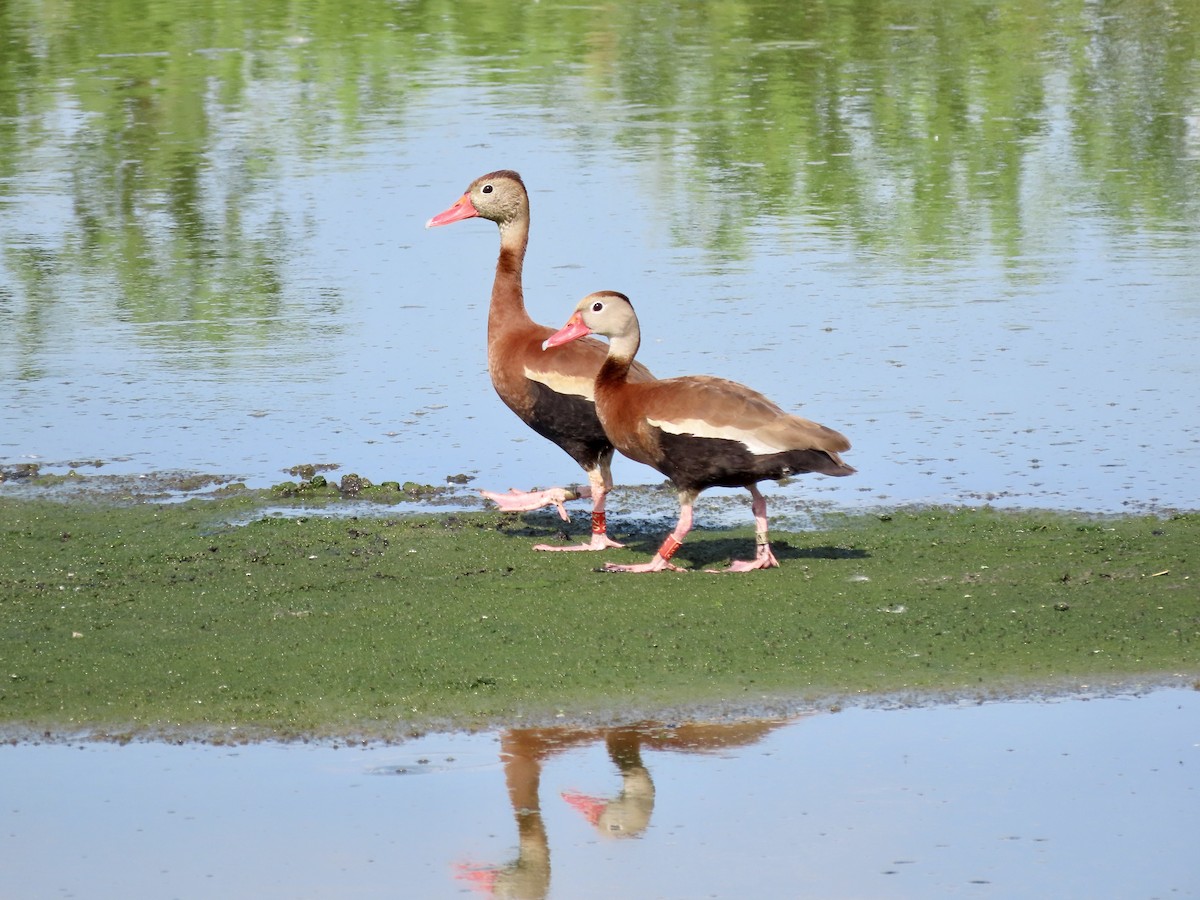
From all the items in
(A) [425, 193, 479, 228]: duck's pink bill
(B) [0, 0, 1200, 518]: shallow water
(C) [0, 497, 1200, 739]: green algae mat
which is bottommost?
(C) [0, 497, 1200, 739]: green algae mat

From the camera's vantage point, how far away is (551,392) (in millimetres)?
9094

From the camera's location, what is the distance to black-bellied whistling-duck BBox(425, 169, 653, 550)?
8977 millimetres

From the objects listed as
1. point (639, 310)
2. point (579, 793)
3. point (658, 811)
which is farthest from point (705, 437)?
point (639, 310)

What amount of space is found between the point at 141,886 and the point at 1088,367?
298 inches

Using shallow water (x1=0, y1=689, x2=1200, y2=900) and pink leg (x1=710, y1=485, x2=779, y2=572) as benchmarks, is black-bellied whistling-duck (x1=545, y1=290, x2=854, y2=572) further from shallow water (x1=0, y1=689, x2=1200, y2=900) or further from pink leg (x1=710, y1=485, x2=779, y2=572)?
shallow water (x1=0, y1=689, x2=1200, y2=900)

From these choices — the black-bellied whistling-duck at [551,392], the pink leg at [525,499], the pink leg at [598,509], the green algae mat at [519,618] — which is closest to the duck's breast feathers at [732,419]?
the green algae mat at [519,618]

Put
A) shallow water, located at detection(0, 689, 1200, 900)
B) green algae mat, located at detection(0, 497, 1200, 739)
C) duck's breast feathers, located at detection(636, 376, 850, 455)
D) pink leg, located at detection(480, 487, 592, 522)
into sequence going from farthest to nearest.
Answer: pink leg, located at detection(480, 487, 592, 522) < duck's breast feathers, located at detection(636, 376, 850, 455) < green algae mat, located at detection(0, 497, 1200, 739) < shallow water, located at detection(0, 689, 1200, 900)

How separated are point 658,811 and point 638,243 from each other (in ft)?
29.8

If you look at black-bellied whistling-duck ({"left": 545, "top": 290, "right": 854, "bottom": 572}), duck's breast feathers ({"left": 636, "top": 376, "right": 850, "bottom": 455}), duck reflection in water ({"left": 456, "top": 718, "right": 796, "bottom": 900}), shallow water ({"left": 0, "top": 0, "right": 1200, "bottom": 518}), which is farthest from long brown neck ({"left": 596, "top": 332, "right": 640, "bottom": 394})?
duck reflection in water ({"left": 456, "top": 718, "right": 796, "bottom": 900})

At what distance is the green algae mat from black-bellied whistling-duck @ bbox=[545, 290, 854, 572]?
0.33 m

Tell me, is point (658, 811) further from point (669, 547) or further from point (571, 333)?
point (571, 333)

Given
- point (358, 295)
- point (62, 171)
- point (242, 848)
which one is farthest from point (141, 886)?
point (62, 171)

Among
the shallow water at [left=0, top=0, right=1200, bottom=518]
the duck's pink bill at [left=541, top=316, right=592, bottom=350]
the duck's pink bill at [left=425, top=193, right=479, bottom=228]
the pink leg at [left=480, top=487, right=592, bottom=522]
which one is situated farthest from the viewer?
the shallow water at [left=0, top=0, right=1200, bottom=518]

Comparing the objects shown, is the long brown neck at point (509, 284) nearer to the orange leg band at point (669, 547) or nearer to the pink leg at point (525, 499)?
the pink leg at point (525, 499)
